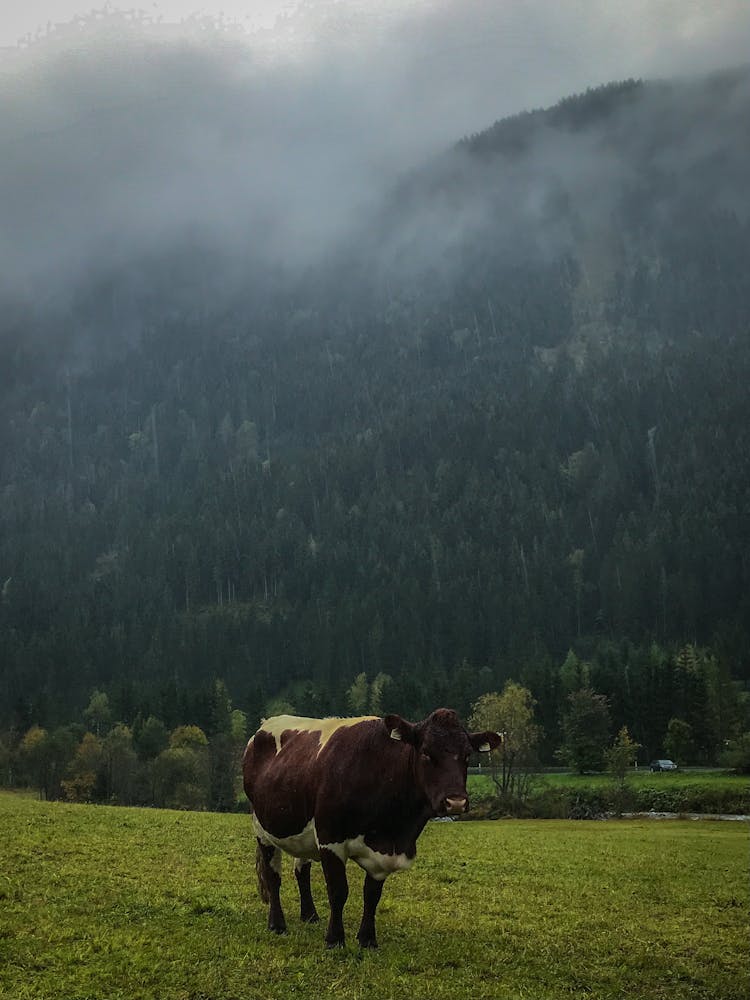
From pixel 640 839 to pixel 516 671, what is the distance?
13297cm

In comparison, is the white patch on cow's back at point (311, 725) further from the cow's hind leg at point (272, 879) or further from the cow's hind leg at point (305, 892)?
the cow's hind leg at point (305, 892)

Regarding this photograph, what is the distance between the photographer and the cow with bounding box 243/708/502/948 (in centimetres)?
1323

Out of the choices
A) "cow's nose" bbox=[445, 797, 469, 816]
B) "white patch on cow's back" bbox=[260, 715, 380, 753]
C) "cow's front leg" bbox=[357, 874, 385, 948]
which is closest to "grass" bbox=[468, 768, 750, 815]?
→ "white patch on cow's back" bbox=[260, 715, 380, 753]

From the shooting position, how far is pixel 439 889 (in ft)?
72.4

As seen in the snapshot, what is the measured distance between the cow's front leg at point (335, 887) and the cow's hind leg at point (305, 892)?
2.33 meters

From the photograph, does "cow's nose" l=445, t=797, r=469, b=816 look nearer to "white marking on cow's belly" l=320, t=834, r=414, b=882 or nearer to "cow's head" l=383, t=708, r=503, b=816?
"cow's head" l=383, t=708, r=503, b=816

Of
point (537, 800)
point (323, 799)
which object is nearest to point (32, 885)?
point (323, 799)

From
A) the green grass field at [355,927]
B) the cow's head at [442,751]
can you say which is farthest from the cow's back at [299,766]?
the green grass field at [355,927]

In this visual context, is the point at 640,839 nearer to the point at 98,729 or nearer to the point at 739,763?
the point at 739,763

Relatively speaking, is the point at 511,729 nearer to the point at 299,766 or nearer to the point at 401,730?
the point at 299,766

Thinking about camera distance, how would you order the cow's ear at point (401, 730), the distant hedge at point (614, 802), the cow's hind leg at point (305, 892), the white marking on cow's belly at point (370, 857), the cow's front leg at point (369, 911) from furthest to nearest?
the distant hedge at point (614, 802) → the cow's hind leg at point (305, 892) → the cow's front leg at point (369, 911) → the white marking on cow's belly at point (370, 857) → the cow's ear at point (401, 730)

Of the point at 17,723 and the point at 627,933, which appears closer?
the point at 627,933

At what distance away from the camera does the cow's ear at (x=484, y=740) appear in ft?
44.6

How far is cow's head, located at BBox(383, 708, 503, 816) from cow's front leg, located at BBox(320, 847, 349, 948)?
2.17 m
